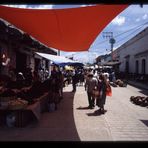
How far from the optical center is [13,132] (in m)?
8.23

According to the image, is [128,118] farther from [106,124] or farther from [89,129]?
[89,129]

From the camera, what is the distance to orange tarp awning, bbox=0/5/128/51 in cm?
794

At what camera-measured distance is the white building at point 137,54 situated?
33625 millimetres

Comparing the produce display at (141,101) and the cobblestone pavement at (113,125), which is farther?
the produce display at (141,101)

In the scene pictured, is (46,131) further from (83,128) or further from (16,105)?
(16,105)

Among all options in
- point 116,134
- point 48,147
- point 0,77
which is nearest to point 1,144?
point 48,147

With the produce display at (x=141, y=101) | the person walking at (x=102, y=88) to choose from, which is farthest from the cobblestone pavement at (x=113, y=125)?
the produce display at (x=141, y=101)

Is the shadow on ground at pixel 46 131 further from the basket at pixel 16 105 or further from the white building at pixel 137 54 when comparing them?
the white building at pixel 137 54

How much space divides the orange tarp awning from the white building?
23.3 m

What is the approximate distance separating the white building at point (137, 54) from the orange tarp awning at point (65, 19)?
76.6ft

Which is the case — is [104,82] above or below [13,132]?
above

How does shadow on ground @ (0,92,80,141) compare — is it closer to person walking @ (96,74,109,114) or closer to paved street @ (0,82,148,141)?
paved street @ (0,82,148,141)

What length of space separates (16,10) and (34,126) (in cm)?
319

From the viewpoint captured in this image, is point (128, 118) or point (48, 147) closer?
point (48, 147)
